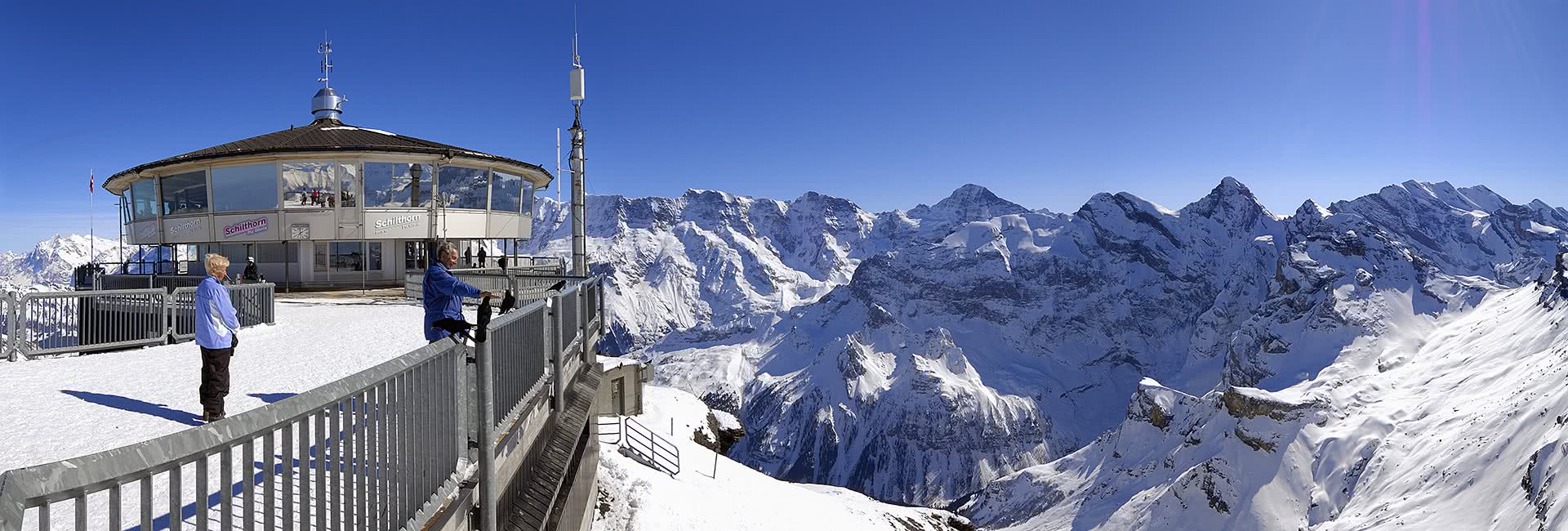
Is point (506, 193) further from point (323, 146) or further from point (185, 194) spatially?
point (185, 194)

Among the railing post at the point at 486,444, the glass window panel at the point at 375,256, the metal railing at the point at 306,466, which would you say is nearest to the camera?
the metal railing at the point at 306,466

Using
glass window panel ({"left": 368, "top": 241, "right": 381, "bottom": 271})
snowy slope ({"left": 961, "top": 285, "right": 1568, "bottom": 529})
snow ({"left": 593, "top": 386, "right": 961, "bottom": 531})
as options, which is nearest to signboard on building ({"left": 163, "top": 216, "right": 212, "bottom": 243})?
glass window panel ({"left": 368, "top": 241, "right": 381, "bottom": 271})

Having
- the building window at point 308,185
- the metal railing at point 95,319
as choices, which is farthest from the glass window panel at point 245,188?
the metal railing at point 95,319

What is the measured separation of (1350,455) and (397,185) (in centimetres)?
15573

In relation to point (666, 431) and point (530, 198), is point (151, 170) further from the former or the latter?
point (666, 431)

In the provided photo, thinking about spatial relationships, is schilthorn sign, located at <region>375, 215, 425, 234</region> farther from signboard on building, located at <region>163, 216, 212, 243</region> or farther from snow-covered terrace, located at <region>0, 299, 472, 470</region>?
snow-covered terrace, located at <region>0, 299, 472, 470</region>

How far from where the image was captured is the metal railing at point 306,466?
2189mm

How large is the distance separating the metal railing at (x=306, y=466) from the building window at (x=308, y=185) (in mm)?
26741

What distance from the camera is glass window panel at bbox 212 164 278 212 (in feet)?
94.9

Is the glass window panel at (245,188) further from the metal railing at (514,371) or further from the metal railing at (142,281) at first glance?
the metal railing at (514,371)

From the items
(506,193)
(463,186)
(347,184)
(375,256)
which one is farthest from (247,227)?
(506,193)

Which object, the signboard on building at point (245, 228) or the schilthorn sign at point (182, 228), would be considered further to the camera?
the schilthorn sign at point (182, 228)

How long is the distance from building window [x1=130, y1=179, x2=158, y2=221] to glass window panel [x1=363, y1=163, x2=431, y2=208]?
993 centimetres

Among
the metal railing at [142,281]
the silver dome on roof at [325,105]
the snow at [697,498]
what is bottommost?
the snow at [697,498]
